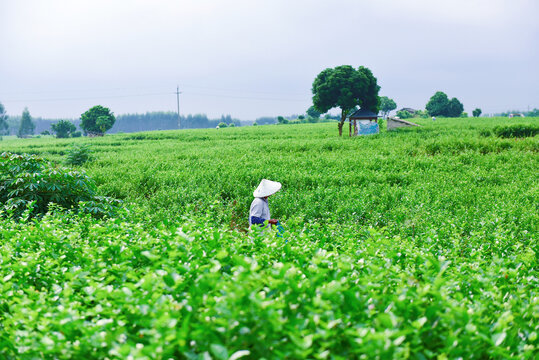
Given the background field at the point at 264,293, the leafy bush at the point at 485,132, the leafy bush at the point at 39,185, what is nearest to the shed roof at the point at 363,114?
the leafy bush at the point at 485,132

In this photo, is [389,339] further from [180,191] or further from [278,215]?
[180,191]

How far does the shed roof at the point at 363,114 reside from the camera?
26.4m

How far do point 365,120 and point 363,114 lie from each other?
1.98ft

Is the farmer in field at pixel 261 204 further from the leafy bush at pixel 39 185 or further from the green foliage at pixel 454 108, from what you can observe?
the green foliage at pixel 454 108

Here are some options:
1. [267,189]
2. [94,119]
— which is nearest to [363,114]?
[267,189]

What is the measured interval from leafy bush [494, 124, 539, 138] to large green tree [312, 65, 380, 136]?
9297 millimetres

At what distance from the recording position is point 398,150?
51.9ft

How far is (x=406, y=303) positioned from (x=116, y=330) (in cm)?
166

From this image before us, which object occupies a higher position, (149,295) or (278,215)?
(149,295)

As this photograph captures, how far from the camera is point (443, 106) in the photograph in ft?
282

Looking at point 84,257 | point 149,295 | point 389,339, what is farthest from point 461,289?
point 84,257

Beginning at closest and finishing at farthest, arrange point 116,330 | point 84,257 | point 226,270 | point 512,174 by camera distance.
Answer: point 116,330, point 226,270, point 84,257, point 512,174

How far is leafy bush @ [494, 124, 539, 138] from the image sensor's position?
812 inches

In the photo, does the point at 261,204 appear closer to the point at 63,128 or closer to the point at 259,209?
the point at 259,209
